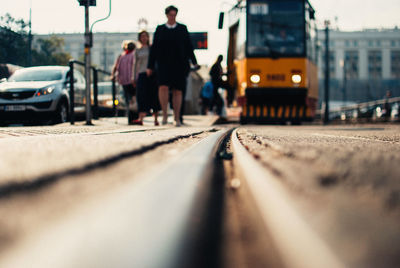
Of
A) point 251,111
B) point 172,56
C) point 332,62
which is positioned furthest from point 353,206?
point 332,62

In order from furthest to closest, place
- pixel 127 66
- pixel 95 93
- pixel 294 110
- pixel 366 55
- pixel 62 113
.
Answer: pixel 366 55, pixel 294 110, pixel 95 93, pixel 62 113, pixel 127 66

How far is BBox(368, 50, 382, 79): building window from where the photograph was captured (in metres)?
94.7

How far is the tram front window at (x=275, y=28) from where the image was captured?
38.5ft

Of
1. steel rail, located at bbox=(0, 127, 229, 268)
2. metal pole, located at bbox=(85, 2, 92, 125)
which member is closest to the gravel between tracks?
steel rail, located at bbox=(0, 127, 229, 268)

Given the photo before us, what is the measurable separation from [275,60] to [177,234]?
11518mm

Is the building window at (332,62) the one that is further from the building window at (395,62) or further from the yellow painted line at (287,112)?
the yellow painted line at (287,112)

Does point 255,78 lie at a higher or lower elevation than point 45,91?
higher

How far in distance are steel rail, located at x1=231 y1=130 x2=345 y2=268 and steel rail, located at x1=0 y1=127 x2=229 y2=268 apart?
0.28 ft

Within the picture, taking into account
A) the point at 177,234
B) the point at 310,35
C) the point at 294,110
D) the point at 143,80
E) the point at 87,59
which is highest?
the point at 310,35

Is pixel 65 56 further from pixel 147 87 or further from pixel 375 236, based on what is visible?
pixel 375 236

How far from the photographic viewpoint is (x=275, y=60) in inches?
460

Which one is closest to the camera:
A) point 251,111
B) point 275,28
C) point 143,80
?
point 143,80

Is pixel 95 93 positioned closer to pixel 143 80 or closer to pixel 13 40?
pixel 13 40

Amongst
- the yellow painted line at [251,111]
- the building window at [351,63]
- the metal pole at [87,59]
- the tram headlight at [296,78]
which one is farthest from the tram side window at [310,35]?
the building window at [351,63]
